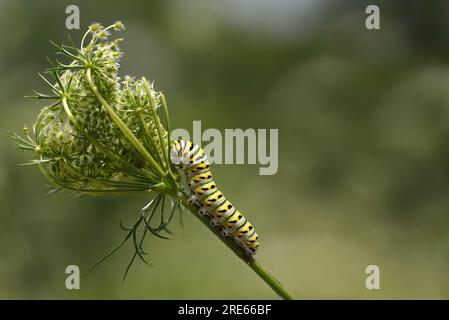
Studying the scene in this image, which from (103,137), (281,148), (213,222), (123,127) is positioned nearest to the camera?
(123,127)

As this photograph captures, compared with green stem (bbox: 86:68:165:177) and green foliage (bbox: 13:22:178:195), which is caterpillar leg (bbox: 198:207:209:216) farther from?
green stem (bbox: 86:68:165:177)

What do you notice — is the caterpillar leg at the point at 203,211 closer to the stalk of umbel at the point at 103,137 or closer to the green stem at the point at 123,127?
the stalk of umbel at the point at 103,137

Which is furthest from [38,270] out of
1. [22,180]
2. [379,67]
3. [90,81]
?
[379,67]

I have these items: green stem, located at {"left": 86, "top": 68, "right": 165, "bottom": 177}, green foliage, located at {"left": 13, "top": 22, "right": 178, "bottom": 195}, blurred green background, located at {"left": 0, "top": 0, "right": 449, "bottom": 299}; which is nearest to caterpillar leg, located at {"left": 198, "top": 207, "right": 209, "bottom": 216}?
green foliage, located at {"left": 13, "top": 22, "right": 178, "bottom": 195}

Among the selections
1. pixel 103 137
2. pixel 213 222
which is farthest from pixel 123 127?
pixel 213 222

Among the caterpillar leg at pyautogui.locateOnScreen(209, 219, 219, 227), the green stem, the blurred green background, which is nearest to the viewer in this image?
the green stem

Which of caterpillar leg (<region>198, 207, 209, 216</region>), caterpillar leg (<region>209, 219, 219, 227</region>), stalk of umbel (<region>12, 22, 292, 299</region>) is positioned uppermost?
stalk of umbel (<region>12, 22, 292, 299</region>)

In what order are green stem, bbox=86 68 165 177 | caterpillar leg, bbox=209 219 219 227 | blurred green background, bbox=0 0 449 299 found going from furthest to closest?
1. blurred green background, bbox=0 0 449 299
2. caterpillar leg, bbox=209 219 219 227
3. green stem, bbox=86 68 165 177

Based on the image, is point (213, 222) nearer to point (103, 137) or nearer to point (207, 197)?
point (207, 197)
